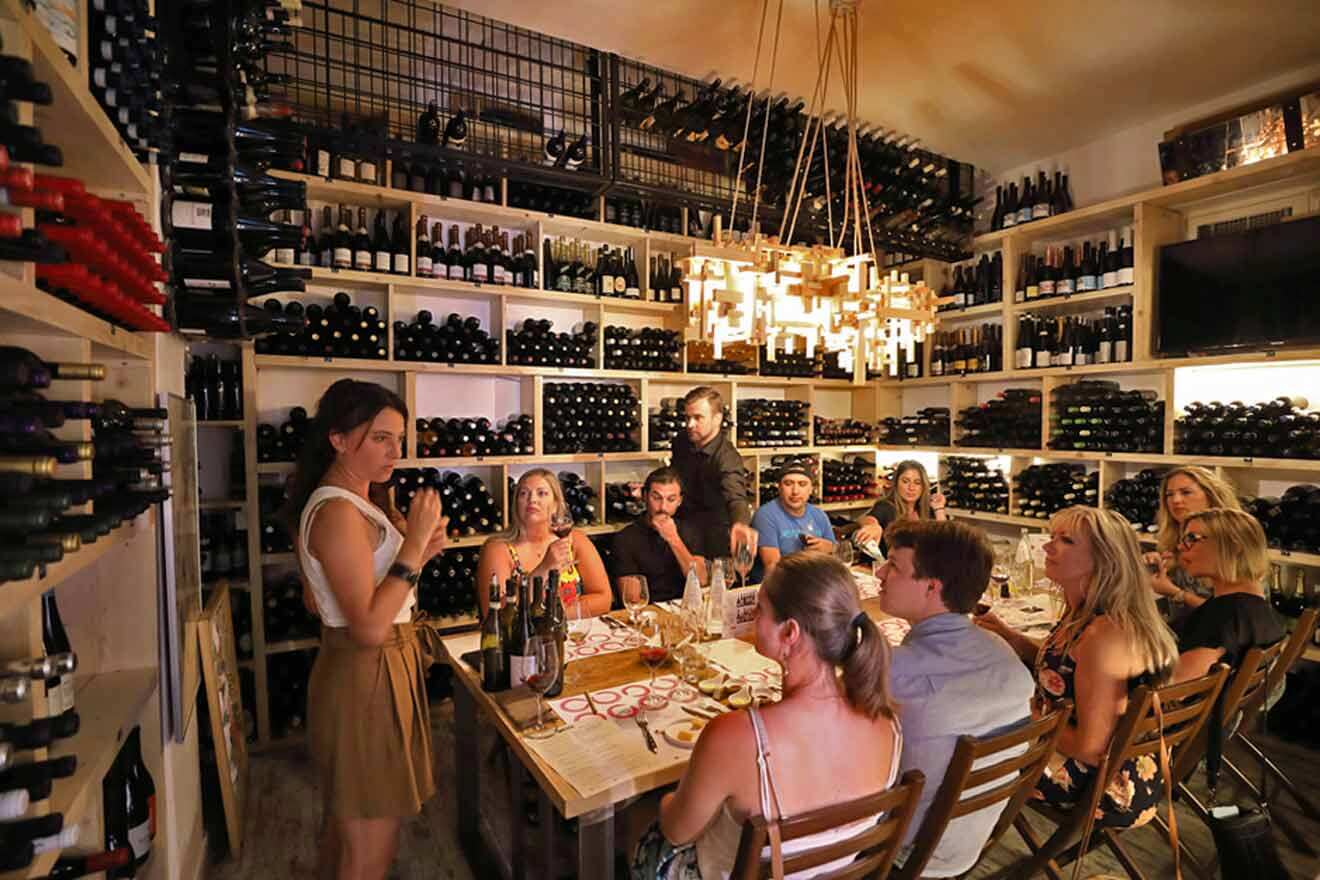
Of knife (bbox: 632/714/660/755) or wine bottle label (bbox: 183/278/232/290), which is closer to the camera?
knife (bbox: 632/714/660/755)

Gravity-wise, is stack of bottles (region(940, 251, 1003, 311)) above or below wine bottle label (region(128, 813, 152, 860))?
above

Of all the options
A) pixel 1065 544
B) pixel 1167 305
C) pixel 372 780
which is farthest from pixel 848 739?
pixel 1167 305

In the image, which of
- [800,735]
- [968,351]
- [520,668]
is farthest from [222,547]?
[968,351]

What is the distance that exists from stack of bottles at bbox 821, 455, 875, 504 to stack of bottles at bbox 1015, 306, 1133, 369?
154 centimetres

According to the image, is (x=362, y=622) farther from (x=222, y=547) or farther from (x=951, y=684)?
(x=222, y=547)

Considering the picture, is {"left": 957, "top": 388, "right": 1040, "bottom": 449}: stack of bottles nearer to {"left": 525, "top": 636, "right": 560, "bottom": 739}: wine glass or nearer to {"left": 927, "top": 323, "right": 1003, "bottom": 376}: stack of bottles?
{"left": 927, "top": 323, "right": 1003, "bottom": 376}: stack of bottles

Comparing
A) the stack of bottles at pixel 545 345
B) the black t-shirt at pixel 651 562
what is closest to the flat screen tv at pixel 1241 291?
the black t-shirt at pixel 651 562

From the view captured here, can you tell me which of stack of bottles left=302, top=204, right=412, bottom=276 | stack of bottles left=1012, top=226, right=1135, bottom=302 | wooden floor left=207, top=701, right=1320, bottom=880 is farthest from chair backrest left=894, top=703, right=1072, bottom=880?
stack of bottles left=1012, top=226, right=1135, bottom=302

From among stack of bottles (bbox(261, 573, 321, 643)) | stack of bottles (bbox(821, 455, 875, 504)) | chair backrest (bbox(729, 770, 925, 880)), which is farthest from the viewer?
stack of bottles (bbox(821, 455, 875, 504))

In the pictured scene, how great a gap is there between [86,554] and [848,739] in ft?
4.90

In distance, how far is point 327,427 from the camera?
197 centimetres

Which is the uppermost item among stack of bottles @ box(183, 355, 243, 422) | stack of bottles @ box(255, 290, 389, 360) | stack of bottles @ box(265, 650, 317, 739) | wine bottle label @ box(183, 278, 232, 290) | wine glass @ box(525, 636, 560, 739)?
stack of bottles @ box(255, 290, 389, 360)

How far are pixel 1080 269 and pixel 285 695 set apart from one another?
596cm

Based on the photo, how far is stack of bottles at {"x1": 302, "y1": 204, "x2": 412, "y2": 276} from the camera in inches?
143
